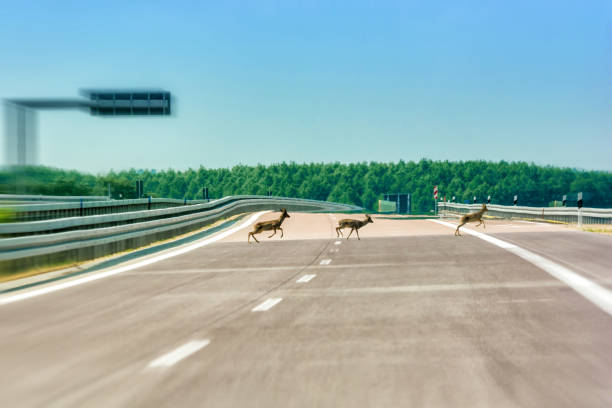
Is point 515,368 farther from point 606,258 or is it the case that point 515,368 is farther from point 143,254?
point 143,254

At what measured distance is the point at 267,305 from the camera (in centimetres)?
842

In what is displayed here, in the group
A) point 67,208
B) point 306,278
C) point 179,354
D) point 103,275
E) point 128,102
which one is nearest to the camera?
point 179,354

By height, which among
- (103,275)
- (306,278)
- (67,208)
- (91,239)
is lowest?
(103,275)

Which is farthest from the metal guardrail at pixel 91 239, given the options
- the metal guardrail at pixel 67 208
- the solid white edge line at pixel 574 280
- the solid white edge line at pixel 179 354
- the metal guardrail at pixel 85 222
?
the solid white edge line at pixel 574 280

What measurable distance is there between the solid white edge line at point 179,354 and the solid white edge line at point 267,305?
1841 mm

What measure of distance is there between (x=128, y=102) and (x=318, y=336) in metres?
36.7

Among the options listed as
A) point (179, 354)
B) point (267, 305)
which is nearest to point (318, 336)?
point (179, 354)

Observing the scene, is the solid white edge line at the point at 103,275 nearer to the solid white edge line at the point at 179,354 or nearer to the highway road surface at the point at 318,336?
the highway road surface at the point at 318,336

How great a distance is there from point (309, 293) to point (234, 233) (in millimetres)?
15723

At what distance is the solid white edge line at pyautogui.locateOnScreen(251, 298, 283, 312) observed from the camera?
812cm

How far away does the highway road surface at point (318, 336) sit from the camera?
14.9 ft

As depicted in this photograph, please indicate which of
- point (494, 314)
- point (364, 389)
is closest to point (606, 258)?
point (494, 314)

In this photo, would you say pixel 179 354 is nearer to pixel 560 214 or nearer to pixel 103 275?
pixel 103 275

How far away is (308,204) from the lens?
213 feet
